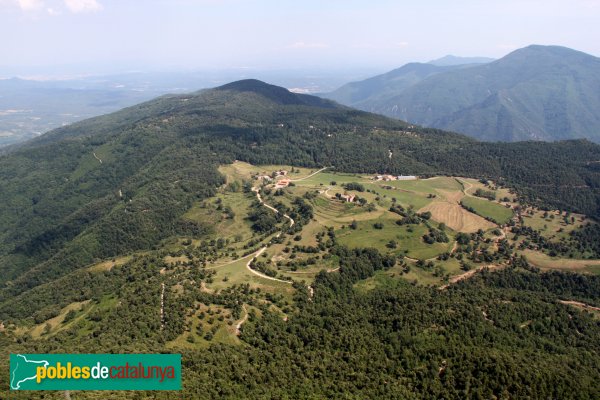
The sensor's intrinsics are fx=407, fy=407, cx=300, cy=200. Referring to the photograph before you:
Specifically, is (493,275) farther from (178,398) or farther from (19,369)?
(19,369)

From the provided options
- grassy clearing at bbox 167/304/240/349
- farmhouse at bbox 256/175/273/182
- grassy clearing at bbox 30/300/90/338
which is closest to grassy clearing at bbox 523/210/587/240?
farmhouse at bbox 256/175/273/182

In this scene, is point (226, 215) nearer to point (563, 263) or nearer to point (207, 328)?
point (207, 328)

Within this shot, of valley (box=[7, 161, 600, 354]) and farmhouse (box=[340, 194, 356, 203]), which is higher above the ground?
farmhouse (box=[340, 194, 356, 203])

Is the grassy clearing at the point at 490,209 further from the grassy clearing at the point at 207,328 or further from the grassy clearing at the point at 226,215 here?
the grassy clearing at the point at 207,328

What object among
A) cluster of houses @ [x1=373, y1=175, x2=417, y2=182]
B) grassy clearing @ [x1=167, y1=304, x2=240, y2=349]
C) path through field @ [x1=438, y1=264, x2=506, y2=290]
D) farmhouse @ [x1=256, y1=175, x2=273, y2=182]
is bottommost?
path through field @ [x1=438, y1=264, x2=506, y2=290]

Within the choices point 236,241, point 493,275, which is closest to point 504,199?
point 493,275

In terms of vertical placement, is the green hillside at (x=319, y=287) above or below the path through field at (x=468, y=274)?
above

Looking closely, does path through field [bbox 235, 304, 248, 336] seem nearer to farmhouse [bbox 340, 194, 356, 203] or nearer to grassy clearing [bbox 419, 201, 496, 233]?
farmhouse [bbox 340, 194, 356, 203]

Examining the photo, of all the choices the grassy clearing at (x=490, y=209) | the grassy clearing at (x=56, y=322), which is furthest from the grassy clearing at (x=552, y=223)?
the grassy clearing at (x=56, y=322)

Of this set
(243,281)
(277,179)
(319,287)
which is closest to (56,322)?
(243,281)
